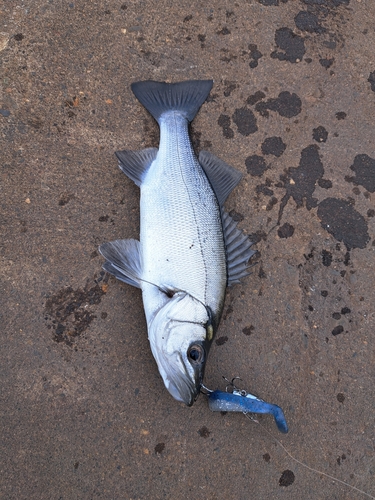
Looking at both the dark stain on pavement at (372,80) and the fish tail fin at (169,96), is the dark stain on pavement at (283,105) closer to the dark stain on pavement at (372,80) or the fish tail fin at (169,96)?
the fish tail fin at (169,96)

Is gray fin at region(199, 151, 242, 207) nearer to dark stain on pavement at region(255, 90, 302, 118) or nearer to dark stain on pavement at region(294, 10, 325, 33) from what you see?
dark stain on pavement at region(255, 90, 302, 118)

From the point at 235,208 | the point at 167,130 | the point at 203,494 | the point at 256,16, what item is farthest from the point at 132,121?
the point at 203,494

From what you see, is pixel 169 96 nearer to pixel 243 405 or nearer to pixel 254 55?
pixel 254 55

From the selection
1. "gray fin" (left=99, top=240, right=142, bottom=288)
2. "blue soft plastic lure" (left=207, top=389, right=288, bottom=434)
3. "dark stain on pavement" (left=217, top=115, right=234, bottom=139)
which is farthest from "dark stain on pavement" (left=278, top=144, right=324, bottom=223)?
"blue soft plastic lure" (left=207, top=389, right=288, bottom=434)

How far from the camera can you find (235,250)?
2.84 m

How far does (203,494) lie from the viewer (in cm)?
263

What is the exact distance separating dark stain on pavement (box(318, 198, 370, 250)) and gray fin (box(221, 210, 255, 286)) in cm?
75

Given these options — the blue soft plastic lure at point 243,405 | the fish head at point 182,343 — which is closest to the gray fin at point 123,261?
the fish head at point 182,343

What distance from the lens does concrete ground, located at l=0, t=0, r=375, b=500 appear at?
261 centimetres

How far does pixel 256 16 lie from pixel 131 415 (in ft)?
10.9

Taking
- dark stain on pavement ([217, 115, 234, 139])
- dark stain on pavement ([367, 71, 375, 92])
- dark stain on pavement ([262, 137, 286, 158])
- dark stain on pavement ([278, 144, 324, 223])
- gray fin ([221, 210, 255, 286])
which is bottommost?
gray fin ([221, 210, 255, 286])

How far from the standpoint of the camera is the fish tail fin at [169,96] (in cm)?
305

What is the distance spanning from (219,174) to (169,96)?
73 cm

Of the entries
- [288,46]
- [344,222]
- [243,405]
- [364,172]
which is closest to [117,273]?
[243,405]
